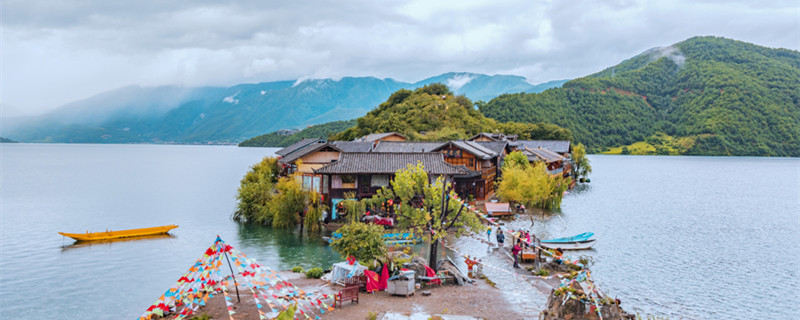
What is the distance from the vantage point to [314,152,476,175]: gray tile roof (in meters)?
45.6

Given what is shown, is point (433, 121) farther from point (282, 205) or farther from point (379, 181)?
point (282, 205)

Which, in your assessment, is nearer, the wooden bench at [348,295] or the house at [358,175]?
the wooden bench at [348,295]

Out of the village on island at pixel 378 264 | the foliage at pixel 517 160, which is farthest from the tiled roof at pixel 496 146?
the village on island at pixel 378 264

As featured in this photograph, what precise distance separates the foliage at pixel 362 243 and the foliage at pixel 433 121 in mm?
72131

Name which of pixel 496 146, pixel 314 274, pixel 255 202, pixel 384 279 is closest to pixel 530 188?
pixel 496 146

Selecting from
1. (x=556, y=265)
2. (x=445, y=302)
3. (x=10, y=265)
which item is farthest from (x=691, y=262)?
(x=10, y=265)

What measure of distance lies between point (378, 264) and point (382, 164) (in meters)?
20.7

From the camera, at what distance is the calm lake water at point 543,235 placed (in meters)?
27.4

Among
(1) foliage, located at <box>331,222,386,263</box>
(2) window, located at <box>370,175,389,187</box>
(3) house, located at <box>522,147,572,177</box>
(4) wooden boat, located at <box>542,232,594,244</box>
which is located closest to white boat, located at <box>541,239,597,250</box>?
(4) wooden boat, located at <box>542,232,594,244</box>

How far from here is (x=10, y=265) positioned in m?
35.7

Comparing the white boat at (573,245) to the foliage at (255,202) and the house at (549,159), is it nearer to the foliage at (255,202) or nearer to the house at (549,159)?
the foliage at (255,202)

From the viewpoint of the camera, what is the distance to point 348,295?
71.5 feet

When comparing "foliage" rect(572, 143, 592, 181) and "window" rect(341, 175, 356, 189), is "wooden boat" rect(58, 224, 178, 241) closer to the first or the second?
"window" rect(341, 175, 356, 189)

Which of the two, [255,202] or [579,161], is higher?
[579,161]
